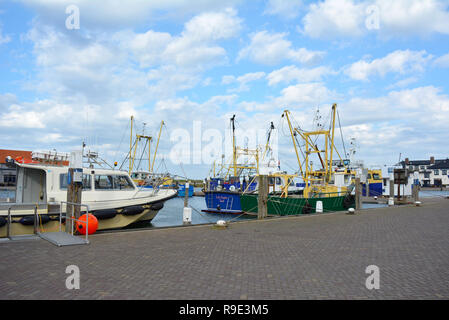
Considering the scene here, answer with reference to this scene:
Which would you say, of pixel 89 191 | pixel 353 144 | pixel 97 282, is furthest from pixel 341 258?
pixel 353 144

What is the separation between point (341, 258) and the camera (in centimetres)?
822

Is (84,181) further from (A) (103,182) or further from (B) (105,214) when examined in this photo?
(B) (105,214)

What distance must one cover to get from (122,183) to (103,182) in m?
1.14

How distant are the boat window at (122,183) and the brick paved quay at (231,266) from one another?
21.8ft

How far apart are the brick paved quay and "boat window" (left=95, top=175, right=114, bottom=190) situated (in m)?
6.26

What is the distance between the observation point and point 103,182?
57.7 feet

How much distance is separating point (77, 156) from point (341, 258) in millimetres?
8576

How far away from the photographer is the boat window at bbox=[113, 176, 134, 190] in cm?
1816

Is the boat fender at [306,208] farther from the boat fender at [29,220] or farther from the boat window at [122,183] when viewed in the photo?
the boat fender at [29,220]

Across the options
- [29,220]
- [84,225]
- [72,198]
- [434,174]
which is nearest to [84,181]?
[29,220]

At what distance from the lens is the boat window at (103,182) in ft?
57.0
